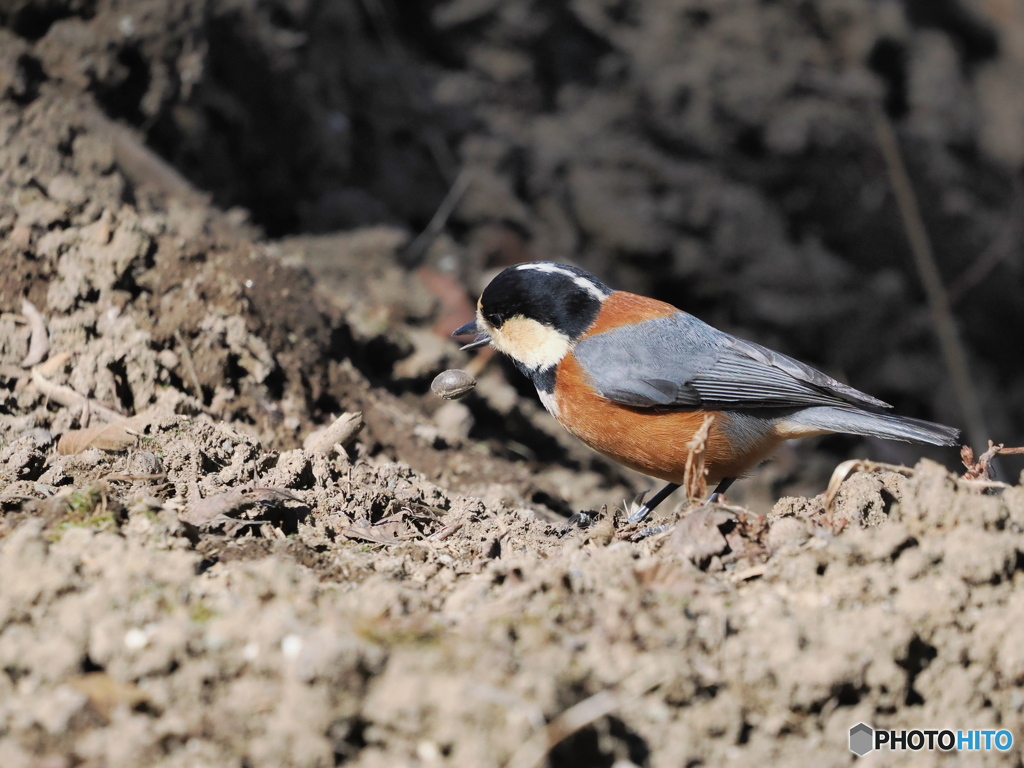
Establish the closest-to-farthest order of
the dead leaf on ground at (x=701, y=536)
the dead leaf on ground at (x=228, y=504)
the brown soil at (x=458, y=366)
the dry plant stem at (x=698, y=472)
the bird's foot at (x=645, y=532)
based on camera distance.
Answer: the brown soil at (x=458, y=366), the dead leaf on ground at (x=701, y=536), the dead leaf on ground at (x=228, y=504), the dry plant stem at (x=698, y=472), the bird's foot at (x=645, y=532)

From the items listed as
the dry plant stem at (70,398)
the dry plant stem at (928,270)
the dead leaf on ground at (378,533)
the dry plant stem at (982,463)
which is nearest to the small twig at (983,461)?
the dry plant stem at (982,463)

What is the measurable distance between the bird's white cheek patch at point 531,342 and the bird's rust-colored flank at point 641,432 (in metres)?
0.09

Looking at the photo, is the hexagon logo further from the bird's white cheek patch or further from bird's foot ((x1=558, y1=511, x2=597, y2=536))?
the bird's white cheek patch

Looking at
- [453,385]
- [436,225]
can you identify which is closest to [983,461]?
[453,385]

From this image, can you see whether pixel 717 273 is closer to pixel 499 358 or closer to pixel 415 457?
pixel 499 358

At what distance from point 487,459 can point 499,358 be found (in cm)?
142

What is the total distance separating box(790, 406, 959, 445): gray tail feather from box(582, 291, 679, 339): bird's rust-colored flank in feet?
2.79

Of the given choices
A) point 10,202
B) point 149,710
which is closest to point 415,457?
point 10,202

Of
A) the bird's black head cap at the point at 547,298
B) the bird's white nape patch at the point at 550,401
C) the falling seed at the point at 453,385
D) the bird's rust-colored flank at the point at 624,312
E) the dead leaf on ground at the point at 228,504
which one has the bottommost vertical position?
the bird's white nape patch at the point at 550,401

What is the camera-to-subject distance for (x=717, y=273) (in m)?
7.86

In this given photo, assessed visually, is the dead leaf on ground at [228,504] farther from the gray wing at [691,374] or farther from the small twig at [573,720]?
the gray wing at [691,374]

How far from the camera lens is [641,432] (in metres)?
4.11

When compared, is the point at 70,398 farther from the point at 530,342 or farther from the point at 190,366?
the point at 530,342

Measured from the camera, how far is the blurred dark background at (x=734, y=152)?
7715 mm
